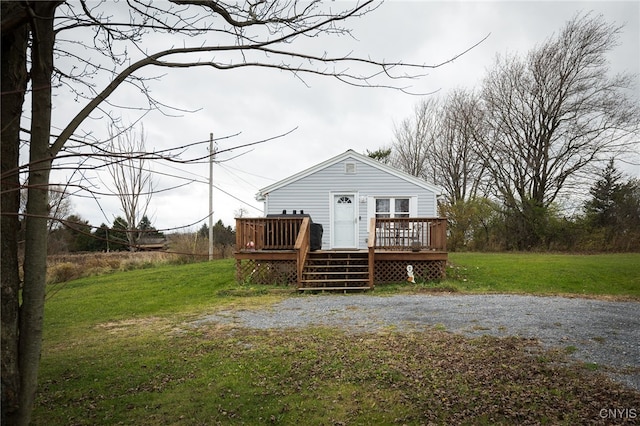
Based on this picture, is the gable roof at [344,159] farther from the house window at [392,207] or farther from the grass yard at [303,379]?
the grass yard at [303,379]

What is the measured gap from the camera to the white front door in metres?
15.6

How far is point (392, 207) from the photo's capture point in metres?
15.5

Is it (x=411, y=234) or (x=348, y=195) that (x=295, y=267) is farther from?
(x=348, y=195)

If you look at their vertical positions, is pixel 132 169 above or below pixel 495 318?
above

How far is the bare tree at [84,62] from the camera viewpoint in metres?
2.71

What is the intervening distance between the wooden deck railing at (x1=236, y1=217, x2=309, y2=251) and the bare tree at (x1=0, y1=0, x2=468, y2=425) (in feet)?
27.4

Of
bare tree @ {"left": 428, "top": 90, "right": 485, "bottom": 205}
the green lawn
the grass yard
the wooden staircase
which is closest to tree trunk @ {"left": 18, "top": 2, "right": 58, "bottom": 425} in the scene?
the grass yard

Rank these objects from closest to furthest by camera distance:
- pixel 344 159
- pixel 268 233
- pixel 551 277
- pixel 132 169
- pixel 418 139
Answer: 1. pixel 132 169
2. pixel 551 277
3. pixel 268 233
4. pixel 344 159
5. pixel 418 139

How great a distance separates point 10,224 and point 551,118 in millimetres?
25550

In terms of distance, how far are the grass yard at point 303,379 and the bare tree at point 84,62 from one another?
53 cm

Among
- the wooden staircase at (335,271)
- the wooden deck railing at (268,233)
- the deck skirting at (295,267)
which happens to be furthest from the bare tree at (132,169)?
the wooden deck railing at (268,233)

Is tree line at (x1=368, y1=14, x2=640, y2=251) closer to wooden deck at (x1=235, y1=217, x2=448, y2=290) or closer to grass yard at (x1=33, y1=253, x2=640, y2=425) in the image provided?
wooden deck at (x1=235, y1=217, x2=448, y2=290)

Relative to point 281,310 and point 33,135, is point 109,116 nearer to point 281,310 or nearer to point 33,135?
point 33,135

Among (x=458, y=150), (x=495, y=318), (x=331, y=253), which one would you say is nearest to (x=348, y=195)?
(x=331, y=253)
